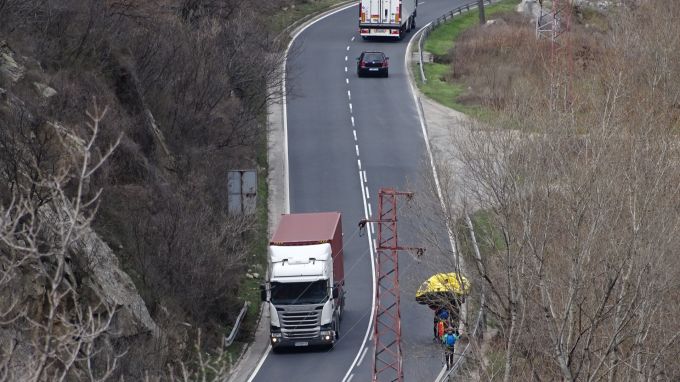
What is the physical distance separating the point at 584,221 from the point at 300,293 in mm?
10828

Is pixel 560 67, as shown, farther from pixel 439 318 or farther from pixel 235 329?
pixel 235 329

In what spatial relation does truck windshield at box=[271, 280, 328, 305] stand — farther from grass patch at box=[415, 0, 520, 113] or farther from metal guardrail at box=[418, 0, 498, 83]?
metal guardrail at box=[418, 0, 498, 83]

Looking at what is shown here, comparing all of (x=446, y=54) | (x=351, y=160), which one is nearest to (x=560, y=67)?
(x=351, y=160)

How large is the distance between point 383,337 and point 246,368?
5.03 m

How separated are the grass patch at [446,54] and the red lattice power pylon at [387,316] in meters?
8.26

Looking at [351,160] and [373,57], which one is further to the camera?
[373,57]

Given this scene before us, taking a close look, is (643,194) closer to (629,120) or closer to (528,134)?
(528,134)

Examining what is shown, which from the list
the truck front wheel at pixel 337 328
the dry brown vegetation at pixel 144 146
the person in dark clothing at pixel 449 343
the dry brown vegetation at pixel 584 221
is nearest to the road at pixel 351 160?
the truck front wheel at pixel 337 328

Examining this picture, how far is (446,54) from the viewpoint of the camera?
81.0 meters

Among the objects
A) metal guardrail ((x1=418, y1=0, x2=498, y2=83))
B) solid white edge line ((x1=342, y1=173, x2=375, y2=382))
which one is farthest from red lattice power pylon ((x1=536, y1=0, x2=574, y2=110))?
solid white edge line ((x1=342, y1=173, x2=375, y2=382))

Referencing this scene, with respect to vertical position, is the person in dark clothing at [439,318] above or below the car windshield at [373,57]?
below

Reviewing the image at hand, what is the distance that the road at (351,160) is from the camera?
42.7 meters

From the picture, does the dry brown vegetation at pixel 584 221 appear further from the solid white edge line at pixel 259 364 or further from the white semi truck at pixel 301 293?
the solid white edge line at pixel 259 364

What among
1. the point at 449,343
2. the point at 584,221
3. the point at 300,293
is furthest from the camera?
the point at 300,293
